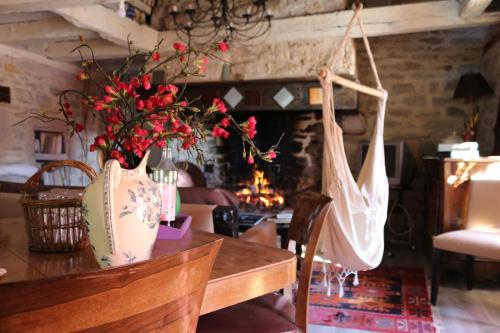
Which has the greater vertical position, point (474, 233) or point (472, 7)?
point (472, 7)

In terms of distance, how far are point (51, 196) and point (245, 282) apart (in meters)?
0.62

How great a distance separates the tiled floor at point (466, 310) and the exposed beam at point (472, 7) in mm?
2230

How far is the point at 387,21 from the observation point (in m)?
3.86

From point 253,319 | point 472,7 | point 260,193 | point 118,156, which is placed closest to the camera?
point 118,156

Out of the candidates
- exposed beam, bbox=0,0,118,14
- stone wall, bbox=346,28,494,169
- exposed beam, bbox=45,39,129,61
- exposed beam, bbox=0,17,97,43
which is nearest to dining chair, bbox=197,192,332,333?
exposed beam, bbox=0,0,118,14

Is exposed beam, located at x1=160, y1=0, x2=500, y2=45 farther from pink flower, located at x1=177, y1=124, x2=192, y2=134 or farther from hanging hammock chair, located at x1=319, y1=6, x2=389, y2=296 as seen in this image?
pink flower, located at x1=177, y1=124, x2=192, y2=134

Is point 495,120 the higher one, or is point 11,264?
point 495,120

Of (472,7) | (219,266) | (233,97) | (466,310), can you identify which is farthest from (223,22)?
(219,266)

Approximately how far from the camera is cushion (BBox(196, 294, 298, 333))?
4.24 ft

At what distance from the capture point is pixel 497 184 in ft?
9.94

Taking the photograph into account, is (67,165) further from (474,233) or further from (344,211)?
(474,233)

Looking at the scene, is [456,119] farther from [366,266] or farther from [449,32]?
[366,266]

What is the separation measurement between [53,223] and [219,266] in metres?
0.49

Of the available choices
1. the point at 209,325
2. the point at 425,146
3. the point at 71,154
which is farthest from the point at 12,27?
the point at 425,146
